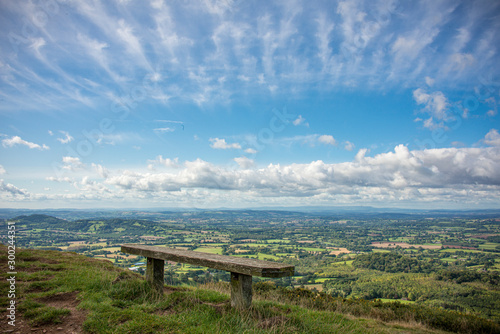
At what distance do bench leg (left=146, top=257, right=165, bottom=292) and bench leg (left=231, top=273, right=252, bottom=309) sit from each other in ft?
7.02

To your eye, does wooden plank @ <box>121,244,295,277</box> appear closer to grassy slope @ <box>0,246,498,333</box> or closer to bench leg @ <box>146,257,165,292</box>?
bench leg @ <box>146,257,165,292</box>

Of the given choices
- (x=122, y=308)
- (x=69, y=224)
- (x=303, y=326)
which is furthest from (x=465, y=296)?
(x=69, y=224)

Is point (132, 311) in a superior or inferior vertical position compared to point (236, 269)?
inferior

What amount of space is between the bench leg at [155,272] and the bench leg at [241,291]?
214 cm

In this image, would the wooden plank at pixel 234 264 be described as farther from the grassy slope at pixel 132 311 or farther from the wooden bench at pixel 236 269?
the grassy slope at pixel 132 311

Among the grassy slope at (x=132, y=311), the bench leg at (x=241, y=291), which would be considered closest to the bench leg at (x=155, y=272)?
the grassy slope at (x=132, y=311)

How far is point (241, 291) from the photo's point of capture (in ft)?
16.5

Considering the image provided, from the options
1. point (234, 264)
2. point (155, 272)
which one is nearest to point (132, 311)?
point (155, 272)

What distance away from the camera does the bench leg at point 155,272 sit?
20.6 feet

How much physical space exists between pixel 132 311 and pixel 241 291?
1.95m

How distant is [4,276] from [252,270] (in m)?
6.09

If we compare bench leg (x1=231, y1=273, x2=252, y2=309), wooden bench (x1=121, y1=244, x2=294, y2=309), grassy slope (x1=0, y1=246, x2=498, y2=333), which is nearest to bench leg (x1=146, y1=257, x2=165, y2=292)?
wooden bench (x1=121, y1=244, x2=294, y2=309)

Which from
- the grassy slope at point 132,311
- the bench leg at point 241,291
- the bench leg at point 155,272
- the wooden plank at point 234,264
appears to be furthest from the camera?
the bench leg at point 155,272

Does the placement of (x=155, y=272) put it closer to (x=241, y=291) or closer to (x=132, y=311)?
(x=132, y=311)
